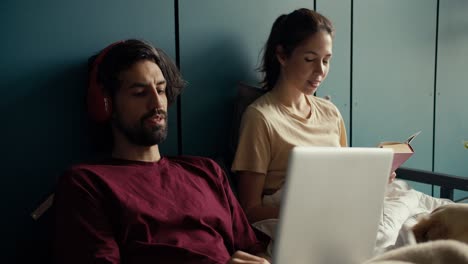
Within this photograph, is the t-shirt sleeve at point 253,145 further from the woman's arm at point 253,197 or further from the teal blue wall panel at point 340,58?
the teal blue wall panel at point 340,58

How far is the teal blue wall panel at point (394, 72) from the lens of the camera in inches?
94.3

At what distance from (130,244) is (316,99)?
110 cm

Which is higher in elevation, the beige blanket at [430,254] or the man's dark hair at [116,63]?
the man's dark hair at [116,63]

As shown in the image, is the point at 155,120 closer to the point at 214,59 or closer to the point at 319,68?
the point at 214,59

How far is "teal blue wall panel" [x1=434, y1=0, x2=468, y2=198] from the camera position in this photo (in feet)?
9.53

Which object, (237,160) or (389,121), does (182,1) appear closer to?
(237,160)

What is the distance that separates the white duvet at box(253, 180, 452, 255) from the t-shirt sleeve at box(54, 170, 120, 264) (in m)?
0.57

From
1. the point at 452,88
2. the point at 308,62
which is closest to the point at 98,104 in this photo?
the point at 308,62

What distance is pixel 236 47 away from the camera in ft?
6.19

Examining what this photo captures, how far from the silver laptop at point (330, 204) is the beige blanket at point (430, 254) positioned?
0.14 m

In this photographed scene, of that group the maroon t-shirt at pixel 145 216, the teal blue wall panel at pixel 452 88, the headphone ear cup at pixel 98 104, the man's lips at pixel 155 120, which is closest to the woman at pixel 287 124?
the maroon t-shirt at pixel 145 216

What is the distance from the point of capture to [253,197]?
1663mm

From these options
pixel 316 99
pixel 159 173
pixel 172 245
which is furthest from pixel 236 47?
pixel 172 245

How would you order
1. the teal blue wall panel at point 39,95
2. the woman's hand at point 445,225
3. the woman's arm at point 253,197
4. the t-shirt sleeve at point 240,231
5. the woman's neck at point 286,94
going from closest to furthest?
1. the woman's hand at point 445,225
2. the teal blue wall panel at point 39,95
3. the t-shirt sleeve at point 240,231
4. the woman's arm at point 253,197
5. the woman's neck at point 286,94
